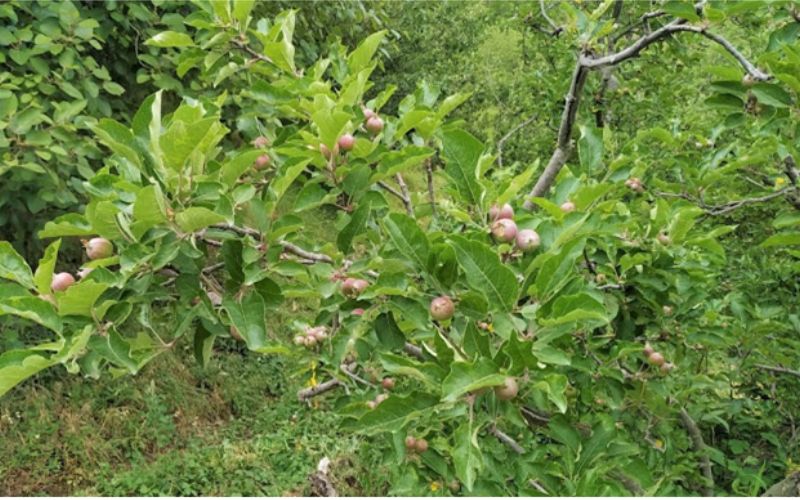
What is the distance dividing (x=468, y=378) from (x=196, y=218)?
390 mm

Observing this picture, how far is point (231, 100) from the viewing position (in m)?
3.85

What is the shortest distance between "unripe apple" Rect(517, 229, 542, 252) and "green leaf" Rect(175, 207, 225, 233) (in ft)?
1.31

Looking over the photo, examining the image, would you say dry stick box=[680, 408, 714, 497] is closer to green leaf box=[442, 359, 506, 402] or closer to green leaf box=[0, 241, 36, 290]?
green leaf box=[442, 359, 506, 402]

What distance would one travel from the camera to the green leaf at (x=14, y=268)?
95 cm

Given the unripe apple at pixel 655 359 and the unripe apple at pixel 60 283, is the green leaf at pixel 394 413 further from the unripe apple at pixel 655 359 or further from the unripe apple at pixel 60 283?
the unripe apple at pixel 655 359

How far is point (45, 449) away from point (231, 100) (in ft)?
6.32

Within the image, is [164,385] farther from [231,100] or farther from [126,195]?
[126,195]

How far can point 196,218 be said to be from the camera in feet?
2.98

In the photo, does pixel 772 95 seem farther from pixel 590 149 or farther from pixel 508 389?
pixel 508 389

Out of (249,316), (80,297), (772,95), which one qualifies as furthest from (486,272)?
(772,95)

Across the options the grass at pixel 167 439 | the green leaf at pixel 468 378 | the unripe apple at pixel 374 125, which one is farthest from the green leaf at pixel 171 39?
the grass at pixel 167 439

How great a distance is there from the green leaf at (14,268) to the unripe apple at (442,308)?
528mm

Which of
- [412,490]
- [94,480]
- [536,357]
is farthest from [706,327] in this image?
[94,480]

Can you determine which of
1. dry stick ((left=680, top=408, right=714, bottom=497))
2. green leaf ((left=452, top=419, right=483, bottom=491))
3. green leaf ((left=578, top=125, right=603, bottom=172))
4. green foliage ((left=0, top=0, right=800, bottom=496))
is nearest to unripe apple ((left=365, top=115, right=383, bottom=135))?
green foliage ((left=0, top=0, right=800, bottom=496))
